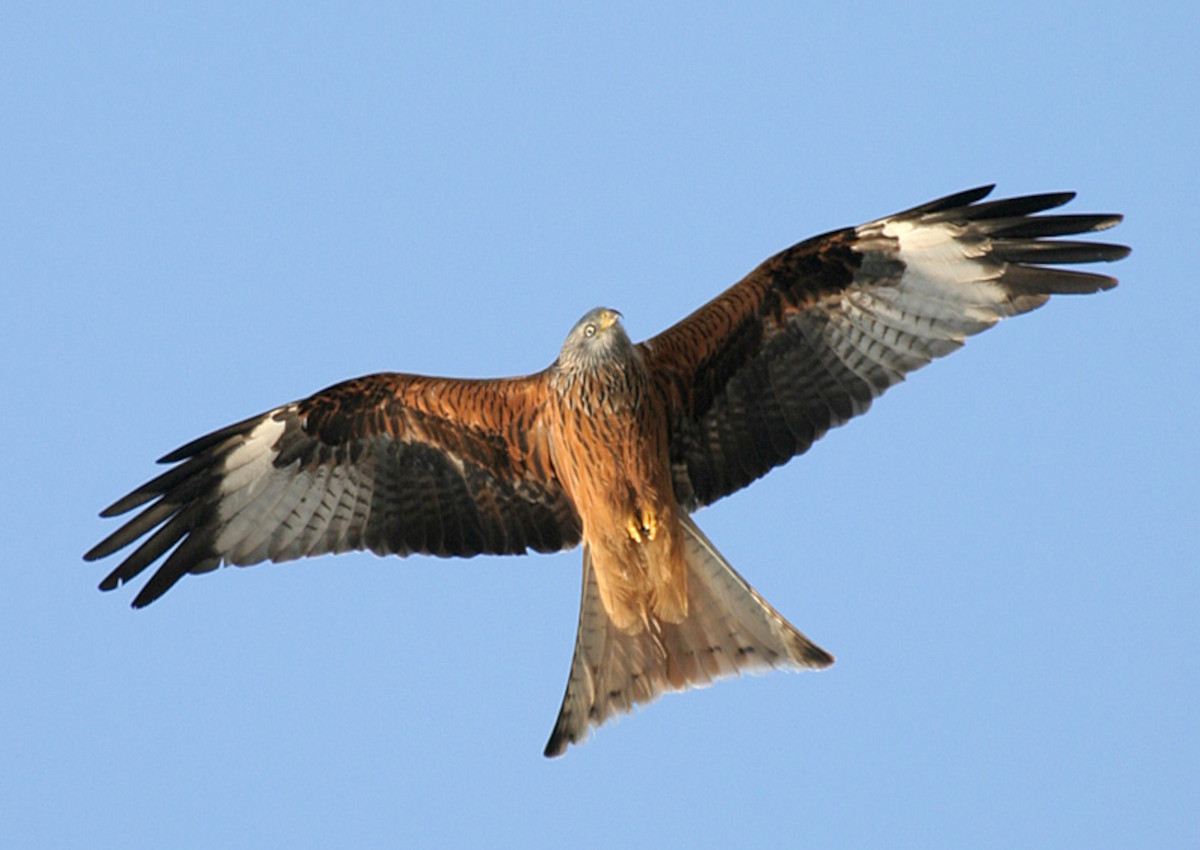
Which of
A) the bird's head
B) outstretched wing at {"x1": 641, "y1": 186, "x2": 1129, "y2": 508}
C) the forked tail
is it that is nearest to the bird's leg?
the forked tail

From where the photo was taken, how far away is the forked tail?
33.2 feet

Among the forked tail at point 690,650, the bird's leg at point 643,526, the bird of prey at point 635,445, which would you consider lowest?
the forked tail at point 690,650

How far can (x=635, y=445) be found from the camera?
10062 mm

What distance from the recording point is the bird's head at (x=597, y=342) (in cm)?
995

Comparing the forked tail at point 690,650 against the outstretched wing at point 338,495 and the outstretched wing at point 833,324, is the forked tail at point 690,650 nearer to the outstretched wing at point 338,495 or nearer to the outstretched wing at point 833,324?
the outstretched wing at point 833,324

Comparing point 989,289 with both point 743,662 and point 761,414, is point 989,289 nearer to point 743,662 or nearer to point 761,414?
point 761,414

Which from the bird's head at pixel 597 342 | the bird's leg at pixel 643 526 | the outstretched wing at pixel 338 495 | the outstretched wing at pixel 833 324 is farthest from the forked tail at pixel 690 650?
the bird's head at pixel 597 342

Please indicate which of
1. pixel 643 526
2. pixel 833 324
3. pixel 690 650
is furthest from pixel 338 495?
pixel 833 324

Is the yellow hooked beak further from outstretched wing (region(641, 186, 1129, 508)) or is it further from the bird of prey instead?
outstretched wing (region(641, 186, 1129, 508))

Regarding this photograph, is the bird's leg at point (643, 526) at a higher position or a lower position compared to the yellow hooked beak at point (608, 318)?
lower

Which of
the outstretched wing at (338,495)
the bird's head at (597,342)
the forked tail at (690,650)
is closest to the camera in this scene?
the bird's head at (597,342)

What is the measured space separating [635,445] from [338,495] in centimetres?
210

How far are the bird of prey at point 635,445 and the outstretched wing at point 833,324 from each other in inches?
0.5

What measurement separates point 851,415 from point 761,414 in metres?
0.56
